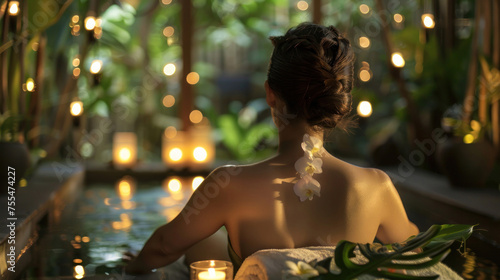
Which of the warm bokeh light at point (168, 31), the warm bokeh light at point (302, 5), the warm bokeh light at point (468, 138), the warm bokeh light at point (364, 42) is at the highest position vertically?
the warm bokeh light at point (302, 5)

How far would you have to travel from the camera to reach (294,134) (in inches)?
60.1

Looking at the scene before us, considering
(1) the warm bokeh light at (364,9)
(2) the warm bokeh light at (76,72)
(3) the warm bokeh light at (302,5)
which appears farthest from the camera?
(3) the warm bokeh light at (302,5)

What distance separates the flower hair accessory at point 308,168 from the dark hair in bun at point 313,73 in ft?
0.17

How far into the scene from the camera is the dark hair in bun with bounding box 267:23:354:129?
56.1 inches

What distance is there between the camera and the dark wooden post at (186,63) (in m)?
6.04

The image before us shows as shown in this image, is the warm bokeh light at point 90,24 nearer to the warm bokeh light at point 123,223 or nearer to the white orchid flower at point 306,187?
the warm bokeh light at point 123,223

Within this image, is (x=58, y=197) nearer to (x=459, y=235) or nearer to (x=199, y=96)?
(x=459, y=235)

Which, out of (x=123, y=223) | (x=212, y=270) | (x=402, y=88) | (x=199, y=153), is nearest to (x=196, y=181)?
(x=199, y=153)

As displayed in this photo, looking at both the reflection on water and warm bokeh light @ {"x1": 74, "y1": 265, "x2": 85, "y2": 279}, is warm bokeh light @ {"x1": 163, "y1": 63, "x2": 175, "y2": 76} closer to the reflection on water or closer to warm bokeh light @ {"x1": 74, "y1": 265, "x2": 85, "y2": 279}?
the reflection on water

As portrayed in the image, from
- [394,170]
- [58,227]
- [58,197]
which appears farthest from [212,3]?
[58,227]

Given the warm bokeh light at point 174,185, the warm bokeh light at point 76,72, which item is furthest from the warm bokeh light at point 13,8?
the warm bokeh light at point 174,185

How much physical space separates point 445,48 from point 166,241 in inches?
167

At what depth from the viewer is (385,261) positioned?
51.2 inches

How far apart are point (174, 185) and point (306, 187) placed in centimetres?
378
